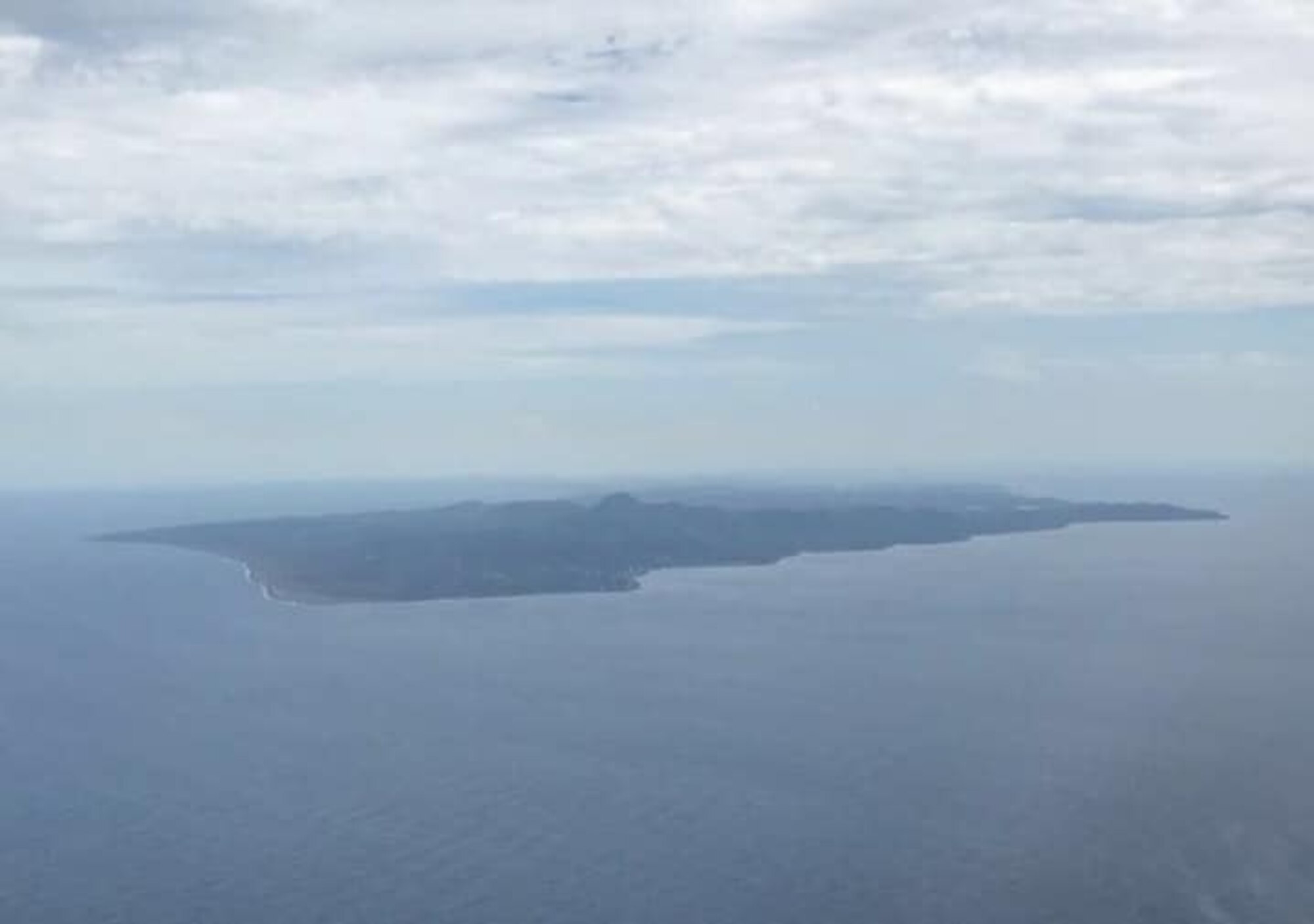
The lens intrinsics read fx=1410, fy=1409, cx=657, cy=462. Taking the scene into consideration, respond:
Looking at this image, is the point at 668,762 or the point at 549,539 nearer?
the point at 668,762

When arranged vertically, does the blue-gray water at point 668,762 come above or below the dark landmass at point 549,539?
below

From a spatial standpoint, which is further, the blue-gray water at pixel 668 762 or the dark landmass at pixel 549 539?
the dark landmass at pixel 549 539

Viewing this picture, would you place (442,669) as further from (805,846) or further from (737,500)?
(737,500)

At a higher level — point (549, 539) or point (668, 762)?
point (549, 539)

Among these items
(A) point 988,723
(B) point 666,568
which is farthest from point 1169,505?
(A) point 988,723
